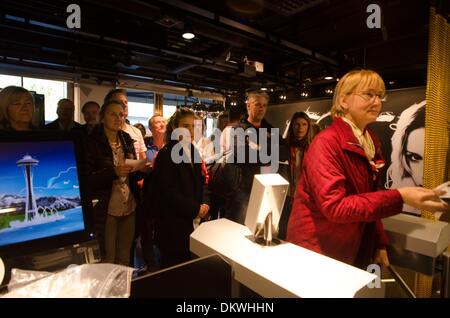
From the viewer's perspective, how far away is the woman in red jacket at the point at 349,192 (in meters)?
0.98

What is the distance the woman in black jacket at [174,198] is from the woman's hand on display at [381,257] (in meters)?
1.22

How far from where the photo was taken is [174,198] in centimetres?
203

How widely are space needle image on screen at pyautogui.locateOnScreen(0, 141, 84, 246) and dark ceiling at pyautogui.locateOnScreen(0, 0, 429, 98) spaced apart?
253 centimetres

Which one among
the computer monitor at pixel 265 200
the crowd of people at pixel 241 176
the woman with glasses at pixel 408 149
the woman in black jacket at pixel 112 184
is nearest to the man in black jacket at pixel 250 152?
the crowd of people at pixel 241 176

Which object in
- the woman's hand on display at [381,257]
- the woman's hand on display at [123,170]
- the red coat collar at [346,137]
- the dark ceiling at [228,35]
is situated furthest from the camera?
the dark ceiling at [228,35]

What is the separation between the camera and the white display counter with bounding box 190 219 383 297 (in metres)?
0.73

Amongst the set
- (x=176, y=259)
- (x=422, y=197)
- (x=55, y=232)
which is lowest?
(x=176, y=259)

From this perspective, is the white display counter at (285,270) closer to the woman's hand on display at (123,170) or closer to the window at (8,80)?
the woman's hand on display at (123,170)

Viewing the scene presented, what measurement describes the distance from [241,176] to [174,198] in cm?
65

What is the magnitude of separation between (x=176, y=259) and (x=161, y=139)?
1709mm

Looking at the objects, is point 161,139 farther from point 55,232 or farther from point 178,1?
point 55,232

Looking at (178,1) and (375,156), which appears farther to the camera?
(178,1)

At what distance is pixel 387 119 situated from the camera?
4445 millimetres

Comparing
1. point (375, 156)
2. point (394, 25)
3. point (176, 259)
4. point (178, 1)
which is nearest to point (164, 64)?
point (178, 1)
